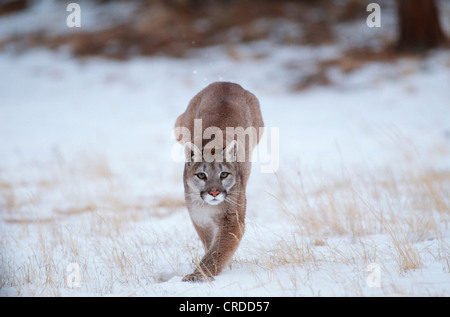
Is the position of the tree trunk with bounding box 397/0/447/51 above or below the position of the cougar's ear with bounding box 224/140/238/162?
below

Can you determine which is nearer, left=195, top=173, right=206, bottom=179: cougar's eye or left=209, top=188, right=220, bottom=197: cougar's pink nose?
left=209, top=188, right=220, bottom=197: cougar's pink nose

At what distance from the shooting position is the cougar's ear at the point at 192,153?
5.10m

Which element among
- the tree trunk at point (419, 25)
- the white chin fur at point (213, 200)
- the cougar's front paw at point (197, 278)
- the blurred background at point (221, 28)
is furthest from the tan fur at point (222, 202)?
the tree trunk at point (419, 25)

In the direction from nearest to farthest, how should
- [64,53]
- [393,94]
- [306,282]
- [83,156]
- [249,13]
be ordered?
[306,282] → [83,156] → [393,94] → [64,53] → [249,13]

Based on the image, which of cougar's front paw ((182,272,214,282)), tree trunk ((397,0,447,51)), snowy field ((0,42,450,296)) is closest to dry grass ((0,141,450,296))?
snowy field ((0,42,450,296))

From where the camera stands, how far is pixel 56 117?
16.3 metres

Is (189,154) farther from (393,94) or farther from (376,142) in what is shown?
(393,94)

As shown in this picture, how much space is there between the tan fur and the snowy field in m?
0.20

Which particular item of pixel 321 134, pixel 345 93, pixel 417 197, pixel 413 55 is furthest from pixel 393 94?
pixel 417 197

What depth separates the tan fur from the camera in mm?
4590

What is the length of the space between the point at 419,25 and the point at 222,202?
50.1ft

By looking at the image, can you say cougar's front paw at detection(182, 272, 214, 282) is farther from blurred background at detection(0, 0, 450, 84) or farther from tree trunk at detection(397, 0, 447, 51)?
tree trunk at detection(397, 0, 447, 51)

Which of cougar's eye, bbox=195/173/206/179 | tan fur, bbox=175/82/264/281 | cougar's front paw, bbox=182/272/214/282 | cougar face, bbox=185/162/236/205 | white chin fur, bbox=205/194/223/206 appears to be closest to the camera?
cougar's front paw, bbox=182/272/214/282
